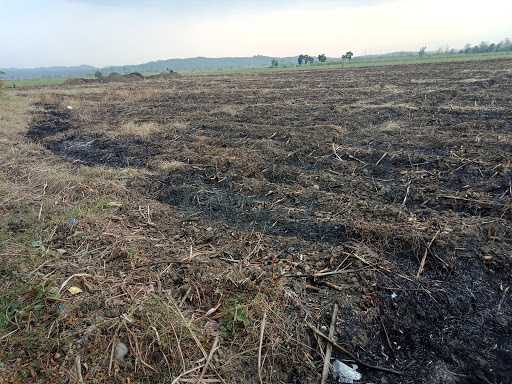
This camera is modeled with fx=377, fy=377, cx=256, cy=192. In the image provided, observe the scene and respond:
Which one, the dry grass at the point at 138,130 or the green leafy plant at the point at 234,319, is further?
the dry grass at the point at 138,130

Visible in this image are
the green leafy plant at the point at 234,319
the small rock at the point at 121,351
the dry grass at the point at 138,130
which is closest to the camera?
the small rock at the point at 121,351

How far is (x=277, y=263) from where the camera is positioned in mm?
3729

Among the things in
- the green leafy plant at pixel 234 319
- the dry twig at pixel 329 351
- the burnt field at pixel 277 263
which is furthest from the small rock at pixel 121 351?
the dry twig at pixel 329 351

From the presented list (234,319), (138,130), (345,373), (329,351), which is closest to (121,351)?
(234,319)

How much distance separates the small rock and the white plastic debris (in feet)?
5.00

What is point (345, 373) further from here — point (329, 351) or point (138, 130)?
point (138, 130)

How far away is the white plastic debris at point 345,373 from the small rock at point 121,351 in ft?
5.00

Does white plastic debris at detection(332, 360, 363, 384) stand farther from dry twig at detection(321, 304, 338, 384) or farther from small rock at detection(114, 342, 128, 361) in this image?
small rock at detection(114, 342, 128, 361)

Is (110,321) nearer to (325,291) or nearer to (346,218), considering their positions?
(325,291)

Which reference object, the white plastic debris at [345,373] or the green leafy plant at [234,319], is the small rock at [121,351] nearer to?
the green leafy plant at [234,319]

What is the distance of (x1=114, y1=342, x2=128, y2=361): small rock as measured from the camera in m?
2.69

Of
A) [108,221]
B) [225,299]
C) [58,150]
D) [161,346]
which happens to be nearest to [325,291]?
[225,299]

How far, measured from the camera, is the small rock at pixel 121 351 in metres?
2.69

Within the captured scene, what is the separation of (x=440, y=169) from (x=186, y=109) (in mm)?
10303
